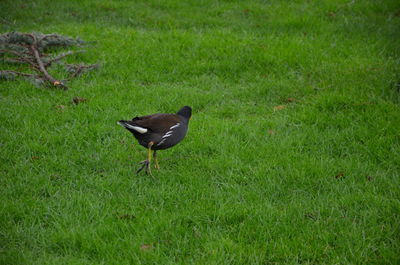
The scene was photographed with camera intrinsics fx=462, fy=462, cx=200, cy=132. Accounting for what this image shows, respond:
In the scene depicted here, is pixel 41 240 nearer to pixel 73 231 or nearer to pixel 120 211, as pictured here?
pixel 73 231

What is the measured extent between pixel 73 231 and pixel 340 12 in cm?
896

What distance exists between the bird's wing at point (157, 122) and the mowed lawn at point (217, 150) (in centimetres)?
58

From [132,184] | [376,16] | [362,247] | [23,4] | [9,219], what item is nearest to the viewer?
[362,247]

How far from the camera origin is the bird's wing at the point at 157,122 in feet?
16.6

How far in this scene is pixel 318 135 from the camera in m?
6.18

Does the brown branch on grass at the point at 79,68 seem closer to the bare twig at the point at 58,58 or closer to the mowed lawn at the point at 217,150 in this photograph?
the mowed lawn at the point at 217,150

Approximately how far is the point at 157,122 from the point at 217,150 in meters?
1.05

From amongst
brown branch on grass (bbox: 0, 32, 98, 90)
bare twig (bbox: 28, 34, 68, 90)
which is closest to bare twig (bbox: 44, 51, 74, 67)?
brown branch on grass (bbox: 0, 32, 98, 90)

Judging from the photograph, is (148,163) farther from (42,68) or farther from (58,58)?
(58,58)

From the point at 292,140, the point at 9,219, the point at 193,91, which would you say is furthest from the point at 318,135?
the point at 9,219

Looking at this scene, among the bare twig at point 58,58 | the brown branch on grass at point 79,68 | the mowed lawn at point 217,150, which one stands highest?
the bare twig at point 58,58

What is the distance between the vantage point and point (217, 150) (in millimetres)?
5844

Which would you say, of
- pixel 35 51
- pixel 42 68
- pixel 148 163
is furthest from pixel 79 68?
pixel 148 163

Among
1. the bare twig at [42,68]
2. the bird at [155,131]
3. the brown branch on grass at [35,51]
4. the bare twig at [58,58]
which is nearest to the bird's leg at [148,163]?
the bird at [155,131]
